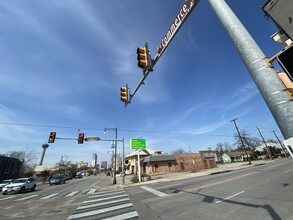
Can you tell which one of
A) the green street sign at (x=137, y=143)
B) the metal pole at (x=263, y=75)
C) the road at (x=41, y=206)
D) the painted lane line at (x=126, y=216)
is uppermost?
the green street sign at (x=137, y=143)

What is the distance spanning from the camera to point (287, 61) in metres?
1.85

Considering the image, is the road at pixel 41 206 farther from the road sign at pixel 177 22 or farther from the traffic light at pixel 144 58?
the road sign at pixel 177 22

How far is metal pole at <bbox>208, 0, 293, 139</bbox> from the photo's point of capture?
164 cm

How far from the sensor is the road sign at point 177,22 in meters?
4.44

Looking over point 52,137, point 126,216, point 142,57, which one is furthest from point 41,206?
point 142,57

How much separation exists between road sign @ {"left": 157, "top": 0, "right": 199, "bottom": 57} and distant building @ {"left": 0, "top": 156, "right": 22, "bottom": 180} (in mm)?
49829

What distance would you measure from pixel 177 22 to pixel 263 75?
401cm

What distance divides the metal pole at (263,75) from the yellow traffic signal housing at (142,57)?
4.45 meters

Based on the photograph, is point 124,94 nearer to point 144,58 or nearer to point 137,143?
point 144,58

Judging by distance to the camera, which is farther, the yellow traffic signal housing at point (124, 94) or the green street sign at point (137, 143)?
the green street sign at point (137, 143)

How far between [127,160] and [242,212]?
52.6 metres

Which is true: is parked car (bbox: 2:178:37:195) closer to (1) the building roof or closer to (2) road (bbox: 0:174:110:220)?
(2) road (bbox: 0:174:110:220)

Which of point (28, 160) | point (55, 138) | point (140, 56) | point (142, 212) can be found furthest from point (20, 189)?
point (28, 160)

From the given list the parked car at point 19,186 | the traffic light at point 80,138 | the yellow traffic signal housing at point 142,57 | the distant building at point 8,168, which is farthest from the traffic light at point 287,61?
the distant building at point 8,168
